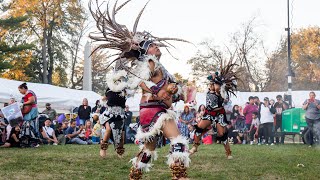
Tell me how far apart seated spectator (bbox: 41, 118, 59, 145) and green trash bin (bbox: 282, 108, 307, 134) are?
1012cm

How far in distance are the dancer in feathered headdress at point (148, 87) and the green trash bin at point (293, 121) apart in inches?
568

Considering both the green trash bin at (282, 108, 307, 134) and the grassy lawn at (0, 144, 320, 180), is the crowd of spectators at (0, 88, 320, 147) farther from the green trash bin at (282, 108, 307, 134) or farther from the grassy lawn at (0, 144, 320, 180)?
the grassy lawn at (0, 144, 320, 180)

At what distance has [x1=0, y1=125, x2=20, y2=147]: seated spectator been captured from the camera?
47.5 ft

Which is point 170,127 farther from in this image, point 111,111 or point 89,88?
point 89,88

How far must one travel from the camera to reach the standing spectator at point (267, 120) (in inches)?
750

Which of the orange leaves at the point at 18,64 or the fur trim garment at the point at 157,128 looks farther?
the orange leaves at the point at 18,64

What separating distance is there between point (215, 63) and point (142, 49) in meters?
47.1

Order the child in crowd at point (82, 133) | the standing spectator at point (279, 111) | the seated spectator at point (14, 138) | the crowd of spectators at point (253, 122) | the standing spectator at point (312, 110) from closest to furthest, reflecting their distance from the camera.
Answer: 1. the seated spectator at point (14, 138)
2. the standing spectator at point (312, 110)
3. the child in crowd at point (82, 133)
4. the crowd of spectators at point (253, 122)
5. the standing spectator at point (279, 111)

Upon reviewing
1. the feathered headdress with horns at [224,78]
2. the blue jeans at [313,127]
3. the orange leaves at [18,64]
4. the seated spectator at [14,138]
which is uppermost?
the orange leaves at [18,64]

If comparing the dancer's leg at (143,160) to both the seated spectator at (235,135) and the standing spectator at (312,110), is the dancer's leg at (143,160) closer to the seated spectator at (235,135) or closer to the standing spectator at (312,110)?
the standing spectator at (312,110)

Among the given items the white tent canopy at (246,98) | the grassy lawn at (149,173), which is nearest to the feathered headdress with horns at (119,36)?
the grassy lawn at (149,173)

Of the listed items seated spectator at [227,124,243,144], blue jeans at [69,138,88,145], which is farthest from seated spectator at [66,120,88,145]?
seated spectator at [227,124,243,144]

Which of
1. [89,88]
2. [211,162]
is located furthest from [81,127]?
[89,88]

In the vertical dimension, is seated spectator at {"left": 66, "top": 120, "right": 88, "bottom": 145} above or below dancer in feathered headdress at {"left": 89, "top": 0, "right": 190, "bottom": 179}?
below
